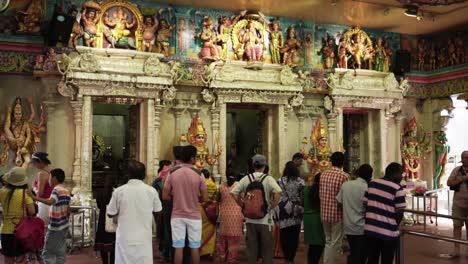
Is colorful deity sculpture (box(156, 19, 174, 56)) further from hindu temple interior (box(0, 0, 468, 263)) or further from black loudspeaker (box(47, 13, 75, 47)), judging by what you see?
black loudspeaker (box(47, 13, 75, 47))

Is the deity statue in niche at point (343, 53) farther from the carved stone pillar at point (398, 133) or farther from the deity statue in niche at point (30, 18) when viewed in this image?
the deity statue in niche at point (30, 18)

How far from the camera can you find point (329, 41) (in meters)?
13.8

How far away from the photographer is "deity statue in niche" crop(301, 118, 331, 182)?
12016 mm

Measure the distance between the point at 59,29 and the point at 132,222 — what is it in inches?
274

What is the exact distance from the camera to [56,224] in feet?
19.0

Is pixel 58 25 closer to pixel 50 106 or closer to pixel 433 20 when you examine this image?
pixel 50 106

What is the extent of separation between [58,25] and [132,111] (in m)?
2.57

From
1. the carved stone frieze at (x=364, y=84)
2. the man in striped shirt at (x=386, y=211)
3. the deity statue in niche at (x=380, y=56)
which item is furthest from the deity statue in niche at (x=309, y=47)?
the man in striped shirt at (x=386, y=211)

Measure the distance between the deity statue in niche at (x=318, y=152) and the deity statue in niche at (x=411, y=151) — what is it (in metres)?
2.75

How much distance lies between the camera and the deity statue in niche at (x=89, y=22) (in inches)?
445

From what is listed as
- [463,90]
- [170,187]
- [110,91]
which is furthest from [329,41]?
[170,187]

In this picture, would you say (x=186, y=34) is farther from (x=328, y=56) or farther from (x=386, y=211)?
(x=386, y=211)

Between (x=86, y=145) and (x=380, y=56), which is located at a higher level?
(x=380, y=56)

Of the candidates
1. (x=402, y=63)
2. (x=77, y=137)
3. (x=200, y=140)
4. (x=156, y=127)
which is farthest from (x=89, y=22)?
(x=402, y=63)
